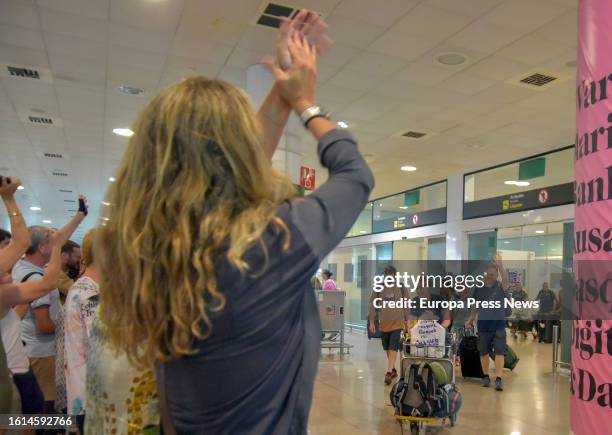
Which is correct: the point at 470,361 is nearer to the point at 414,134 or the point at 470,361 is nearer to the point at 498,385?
the point at 498,385

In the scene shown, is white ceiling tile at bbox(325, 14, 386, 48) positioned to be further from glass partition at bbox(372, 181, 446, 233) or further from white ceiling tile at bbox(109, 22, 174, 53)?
glass partition at bbox(372, 181, 446, 233)

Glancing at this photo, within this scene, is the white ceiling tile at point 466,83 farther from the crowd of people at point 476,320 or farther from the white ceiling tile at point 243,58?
the crowd of people at point 476,320

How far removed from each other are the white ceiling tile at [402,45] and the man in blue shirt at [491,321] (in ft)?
11.3

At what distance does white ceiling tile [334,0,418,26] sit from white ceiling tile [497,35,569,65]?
137 cm

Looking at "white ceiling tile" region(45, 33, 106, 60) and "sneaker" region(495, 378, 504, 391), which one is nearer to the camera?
"white ceiling tile" region(45, 33, 106, 60)

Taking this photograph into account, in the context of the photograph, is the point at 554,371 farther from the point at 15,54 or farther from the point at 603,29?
the point at 15,54

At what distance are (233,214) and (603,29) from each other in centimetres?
280

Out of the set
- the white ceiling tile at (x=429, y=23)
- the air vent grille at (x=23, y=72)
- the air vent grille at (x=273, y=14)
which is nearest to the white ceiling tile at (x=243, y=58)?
the air vent grille at (x=273, y=14)

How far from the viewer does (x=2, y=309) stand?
250cm

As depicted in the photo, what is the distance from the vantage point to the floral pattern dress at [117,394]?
3.12 ft

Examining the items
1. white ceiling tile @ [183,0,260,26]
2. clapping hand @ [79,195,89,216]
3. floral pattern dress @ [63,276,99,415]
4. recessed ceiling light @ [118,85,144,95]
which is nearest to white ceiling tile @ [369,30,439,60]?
white ceiling tile @ [183,0,260,26]

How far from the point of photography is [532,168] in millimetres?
9789

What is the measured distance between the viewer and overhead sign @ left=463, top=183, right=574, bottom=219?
8.82 metres

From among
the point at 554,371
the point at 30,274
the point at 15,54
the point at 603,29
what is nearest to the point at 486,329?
the point at 554,371
